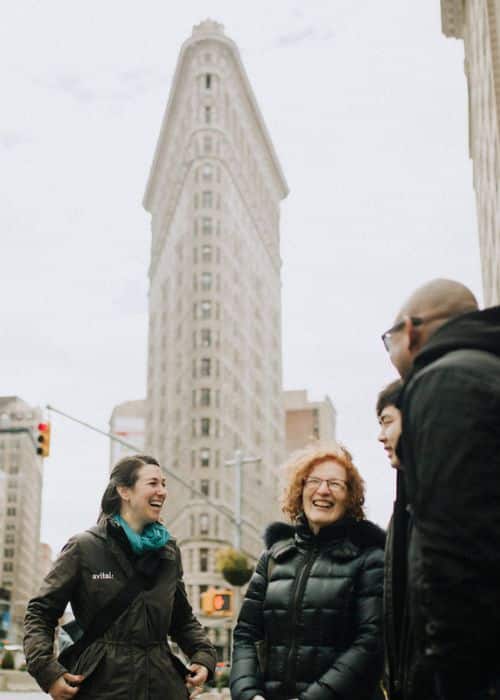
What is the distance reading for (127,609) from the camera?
215 inches

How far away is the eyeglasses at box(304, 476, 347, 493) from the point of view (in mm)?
5508

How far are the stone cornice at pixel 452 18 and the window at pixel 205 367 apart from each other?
47887 millimetres

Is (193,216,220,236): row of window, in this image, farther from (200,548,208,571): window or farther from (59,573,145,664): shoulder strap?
(59,573,145,664): shoulder strap

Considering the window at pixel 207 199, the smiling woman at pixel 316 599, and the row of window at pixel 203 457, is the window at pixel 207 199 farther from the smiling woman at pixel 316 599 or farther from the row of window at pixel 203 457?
the smiling woman at pixel 316 599

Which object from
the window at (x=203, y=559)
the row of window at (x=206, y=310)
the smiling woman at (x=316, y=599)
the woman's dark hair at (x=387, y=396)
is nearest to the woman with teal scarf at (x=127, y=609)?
the smiling woman at (x=316, y=599)

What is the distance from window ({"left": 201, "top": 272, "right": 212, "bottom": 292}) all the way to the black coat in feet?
340

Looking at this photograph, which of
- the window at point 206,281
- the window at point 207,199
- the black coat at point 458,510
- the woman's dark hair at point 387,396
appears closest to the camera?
the black coat at point 458,510

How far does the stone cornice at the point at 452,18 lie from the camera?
58156mm

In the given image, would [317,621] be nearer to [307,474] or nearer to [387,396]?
[307,474]

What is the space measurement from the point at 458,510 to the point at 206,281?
10464 centimetres

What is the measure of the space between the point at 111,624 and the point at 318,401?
170578mm

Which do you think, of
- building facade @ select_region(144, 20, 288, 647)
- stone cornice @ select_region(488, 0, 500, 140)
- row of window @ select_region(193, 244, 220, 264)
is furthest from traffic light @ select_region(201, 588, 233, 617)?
row of window @ select_region(193, 244, 220, 264)

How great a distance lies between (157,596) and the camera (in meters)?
5.61

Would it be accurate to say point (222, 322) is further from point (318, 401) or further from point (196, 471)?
point (318, 401)
